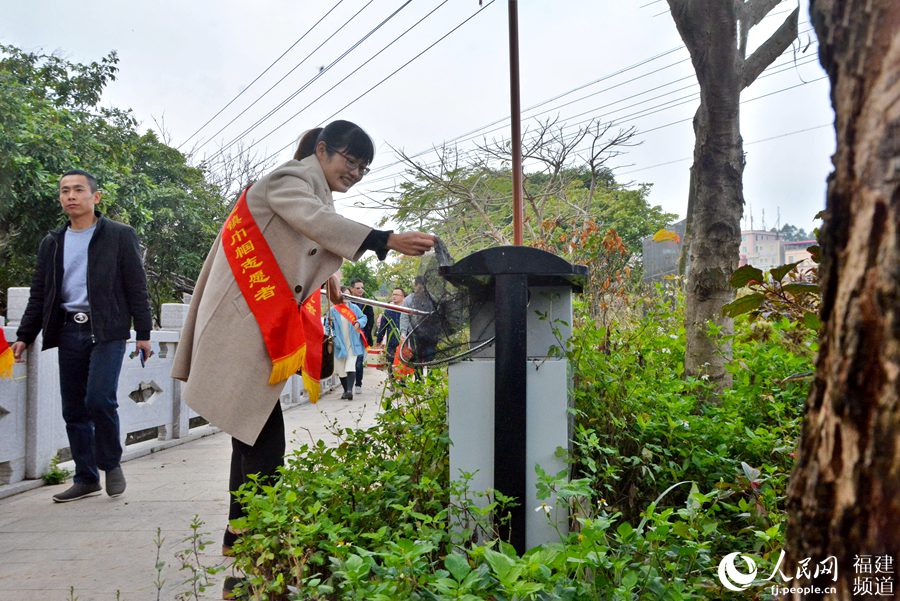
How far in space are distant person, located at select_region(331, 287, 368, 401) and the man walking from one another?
5759mm

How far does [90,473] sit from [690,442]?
3.58 metres

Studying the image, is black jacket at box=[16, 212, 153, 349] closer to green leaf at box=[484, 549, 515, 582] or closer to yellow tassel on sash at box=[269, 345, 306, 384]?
yellow tassel on sash at box=[269, 345, 306, 384]

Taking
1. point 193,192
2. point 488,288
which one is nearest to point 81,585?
point 488,288

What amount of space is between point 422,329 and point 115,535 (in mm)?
2135

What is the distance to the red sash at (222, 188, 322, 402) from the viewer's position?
2869 mm

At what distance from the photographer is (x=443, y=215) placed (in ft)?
50.0

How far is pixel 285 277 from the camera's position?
2.92 meters

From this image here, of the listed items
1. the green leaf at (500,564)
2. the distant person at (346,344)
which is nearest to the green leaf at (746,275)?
the green leaf at (500,564)

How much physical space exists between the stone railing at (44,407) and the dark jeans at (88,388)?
713mm

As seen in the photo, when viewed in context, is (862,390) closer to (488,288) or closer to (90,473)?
(488,288)

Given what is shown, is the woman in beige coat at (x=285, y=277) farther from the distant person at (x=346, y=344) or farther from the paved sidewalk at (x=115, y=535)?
the distant person at (x=346, y=344)

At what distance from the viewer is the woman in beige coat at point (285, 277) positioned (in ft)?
9.16

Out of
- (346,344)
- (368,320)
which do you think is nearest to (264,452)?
(346,344)

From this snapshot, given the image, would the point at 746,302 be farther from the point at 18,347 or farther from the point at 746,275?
the point at 18,347
